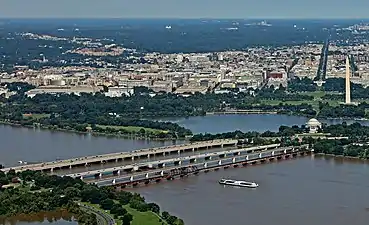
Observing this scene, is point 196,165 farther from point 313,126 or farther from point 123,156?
point 313,126

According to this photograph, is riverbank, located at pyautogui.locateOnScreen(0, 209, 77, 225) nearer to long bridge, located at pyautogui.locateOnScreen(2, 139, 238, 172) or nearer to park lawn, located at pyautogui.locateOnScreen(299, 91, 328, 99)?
long bridge, located at pyautogui.locateOnScreen(2, 139, 238, 172)

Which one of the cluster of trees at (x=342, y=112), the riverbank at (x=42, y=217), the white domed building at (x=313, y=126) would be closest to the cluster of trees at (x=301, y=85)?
the cluster of trees at (x=342, y=112)

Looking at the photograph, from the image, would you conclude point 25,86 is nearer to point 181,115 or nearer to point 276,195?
point 181,115

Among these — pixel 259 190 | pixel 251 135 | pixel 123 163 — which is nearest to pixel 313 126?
pixel 251 135

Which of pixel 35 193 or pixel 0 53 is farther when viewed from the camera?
pixel 0 53

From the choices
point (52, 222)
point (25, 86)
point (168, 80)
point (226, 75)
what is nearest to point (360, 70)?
point (226, 75)

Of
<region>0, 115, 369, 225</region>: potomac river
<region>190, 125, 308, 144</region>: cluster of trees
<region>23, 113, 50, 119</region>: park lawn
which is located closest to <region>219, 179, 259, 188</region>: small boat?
<region>0, 115, 369, 225</region>: potomac river

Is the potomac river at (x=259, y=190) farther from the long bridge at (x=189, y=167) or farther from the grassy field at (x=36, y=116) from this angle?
the grassy field at (x=36, y=116)
